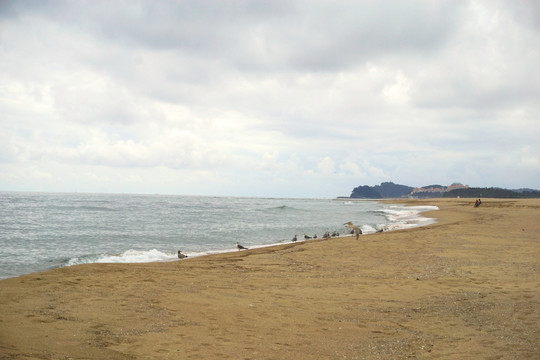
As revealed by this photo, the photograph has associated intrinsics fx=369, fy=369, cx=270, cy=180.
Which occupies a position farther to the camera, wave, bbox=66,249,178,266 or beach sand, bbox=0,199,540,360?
wave, bbox=66,249,178,266

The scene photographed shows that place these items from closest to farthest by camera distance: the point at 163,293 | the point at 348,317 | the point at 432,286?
the point at 348,317, the point at 163,293, the point at 432,286

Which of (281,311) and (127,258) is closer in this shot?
(281,311)

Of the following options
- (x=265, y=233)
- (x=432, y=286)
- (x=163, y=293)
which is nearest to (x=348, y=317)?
(x=432, y=286)

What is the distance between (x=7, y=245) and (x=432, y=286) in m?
23.4

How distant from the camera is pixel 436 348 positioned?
6332mm

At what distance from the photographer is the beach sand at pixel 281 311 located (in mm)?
6039

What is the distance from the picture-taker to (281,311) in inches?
325

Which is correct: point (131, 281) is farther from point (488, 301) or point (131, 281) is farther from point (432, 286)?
point (488, 301)

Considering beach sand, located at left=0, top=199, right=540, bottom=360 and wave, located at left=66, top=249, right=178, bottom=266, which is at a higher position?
beach sand, located at left=0, top=199, right=540, bottom=360

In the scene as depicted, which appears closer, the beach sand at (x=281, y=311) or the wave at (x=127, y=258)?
the beach sand at (x=281, y=311)

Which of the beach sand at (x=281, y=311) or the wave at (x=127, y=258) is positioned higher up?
the beach sand at (x=281, y=311)

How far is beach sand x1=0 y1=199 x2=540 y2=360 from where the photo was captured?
19.8 feet

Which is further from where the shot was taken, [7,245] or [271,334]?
[7,245]

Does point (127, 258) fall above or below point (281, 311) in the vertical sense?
below
